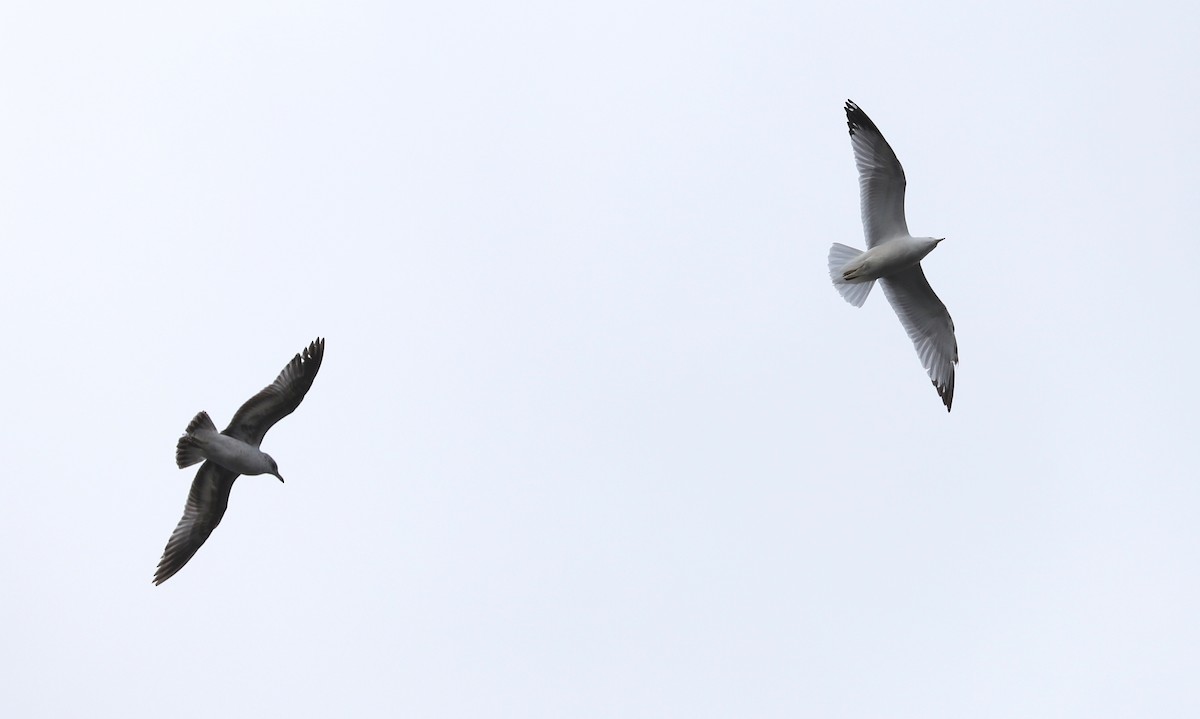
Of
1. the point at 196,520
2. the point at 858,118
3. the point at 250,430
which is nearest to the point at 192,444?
the point at 250,430

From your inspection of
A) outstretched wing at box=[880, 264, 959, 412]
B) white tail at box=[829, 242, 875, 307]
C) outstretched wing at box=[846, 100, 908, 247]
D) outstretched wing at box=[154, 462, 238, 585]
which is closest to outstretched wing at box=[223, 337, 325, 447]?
outstretched wing at box=[154, 462, 238, 585]

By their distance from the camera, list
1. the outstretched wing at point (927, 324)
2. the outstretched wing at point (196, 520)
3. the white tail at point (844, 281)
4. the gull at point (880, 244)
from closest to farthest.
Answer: the outstretched wing at point (196, 520) → the gull at point (880, 244) → the white tail at point (844, 281) → the outstretched wing at point (927, 324)

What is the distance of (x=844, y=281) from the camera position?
17.5 metres

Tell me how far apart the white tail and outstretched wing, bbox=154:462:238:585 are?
842 cm

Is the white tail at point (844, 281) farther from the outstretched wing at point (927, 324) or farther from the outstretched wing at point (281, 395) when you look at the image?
the outstretched wing at point (281, 395)

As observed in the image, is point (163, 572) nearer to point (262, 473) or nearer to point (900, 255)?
point (262, 473)

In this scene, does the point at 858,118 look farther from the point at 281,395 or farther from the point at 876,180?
the point at 281,395

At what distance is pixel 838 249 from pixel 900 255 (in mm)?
955

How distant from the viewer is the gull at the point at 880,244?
56.0ft

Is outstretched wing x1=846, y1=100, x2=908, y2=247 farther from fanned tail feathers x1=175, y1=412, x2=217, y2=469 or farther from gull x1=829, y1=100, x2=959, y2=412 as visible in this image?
fanned tail feathers x1=175, y1=412, x2=217, y2=469

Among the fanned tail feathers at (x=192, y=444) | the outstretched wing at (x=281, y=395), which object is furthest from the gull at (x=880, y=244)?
the fanned tail feathers at (x=192, y=444)

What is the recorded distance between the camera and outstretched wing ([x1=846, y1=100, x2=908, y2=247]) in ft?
56.4

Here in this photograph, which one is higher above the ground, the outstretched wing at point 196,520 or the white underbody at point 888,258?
the white underbody at point 888,258

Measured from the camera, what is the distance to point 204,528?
16.7 m
